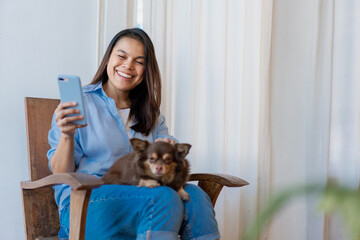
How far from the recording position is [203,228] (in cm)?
143

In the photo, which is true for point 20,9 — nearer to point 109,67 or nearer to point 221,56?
point 109,67

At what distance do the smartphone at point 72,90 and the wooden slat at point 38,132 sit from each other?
526 mm

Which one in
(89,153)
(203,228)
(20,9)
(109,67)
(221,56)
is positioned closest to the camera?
(203,228)

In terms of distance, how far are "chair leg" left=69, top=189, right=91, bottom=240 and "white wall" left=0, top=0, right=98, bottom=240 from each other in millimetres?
848

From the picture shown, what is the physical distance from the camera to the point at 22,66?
6.61ft

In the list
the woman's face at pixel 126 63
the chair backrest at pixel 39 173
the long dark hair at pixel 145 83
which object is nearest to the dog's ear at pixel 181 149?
the long dark hair at pixel 145 83

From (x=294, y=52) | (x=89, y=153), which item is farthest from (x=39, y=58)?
(x=294, y=52)

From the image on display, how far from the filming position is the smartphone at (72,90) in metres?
1.38

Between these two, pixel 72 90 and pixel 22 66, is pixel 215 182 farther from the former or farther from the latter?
pixel 22 66

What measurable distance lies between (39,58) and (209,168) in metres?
1.14

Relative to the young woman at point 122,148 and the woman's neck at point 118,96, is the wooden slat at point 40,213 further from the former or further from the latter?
the woman's neck at point 118,96

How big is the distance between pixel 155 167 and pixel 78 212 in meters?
0.31

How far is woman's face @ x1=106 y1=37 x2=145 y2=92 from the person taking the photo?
1.87 metres

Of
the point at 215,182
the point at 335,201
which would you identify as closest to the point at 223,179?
the point at 215,182
